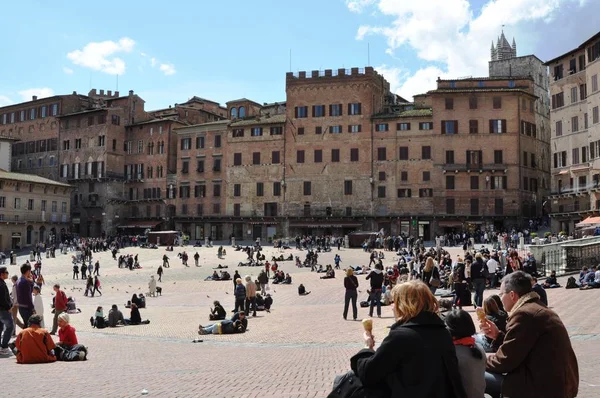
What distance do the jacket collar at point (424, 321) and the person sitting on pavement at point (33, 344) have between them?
8.94 meters

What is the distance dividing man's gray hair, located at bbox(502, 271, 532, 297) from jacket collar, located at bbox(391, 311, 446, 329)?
940 millimetres

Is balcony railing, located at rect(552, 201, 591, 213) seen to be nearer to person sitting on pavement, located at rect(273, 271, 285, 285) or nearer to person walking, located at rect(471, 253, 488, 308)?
person sitting on pavement, located at rect(273, 271, 285, 285)

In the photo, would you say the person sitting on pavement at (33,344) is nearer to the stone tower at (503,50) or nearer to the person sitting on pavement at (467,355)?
the person sitting on pavement at (467,355)

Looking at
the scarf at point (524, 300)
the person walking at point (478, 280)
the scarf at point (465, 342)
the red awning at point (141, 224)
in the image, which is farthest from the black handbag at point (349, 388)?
the red awning at point (141, 224)

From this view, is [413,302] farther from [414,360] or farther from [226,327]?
[226,327]

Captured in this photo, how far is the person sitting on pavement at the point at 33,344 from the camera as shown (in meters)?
10.7

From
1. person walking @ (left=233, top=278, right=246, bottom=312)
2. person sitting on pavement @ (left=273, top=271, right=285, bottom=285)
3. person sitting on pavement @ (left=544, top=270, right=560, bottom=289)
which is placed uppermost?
person sitting on pavement @ (left=544, top=270, right=560, bottom=289)

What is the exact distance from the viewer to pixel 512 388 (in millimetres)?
4250

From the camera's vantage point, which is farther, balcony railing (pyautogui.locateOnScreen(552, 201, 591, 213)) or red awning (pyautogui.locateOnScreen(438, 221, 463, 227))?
red awning (pyautogui.locateOnScreen(438, 221, 463, 227))

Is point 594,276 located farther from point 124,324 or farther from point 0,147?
point 0,147

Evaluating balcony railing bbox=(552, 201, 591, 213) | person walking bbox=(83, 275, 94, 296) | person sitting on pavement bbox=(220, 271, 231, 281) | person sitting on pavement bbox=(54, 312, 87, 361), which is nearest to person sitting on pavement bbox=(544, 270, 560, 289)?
person sitting on pavement bbox=(54, 312, 87, 361)

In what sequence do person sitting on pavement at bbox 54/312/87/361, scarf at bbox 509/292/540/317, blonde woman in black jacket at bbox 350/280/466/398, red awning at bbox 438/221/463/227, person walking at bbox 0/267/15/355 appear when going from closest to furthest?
blonde woman in black jacket at bbox 350/280/466/398 < scarf at bbox 509/292/540/317 < person walking at bbox 0/267/15/355 < person sitting on pavement at bbox 54/312/87/361 < red awning at bbox 438/221/463/227

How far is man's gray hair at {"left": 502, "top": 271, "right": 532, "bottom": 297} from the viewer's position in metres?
4.53

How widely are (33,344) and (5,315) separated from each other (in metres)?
1.06
